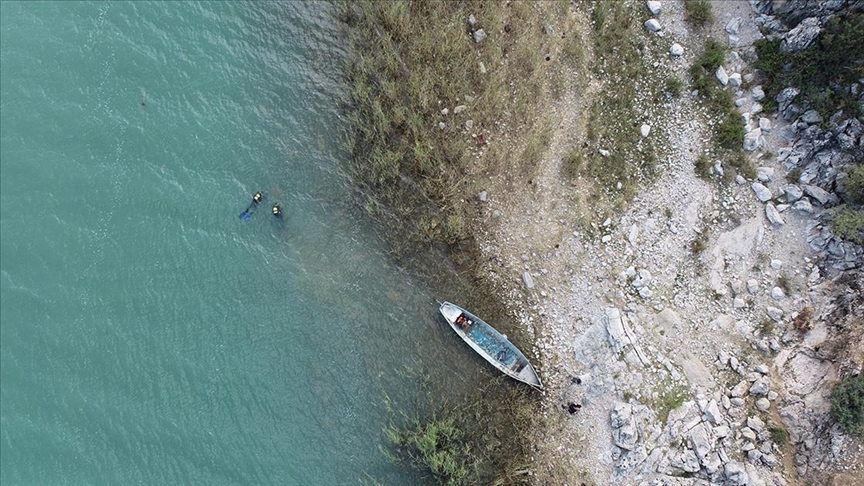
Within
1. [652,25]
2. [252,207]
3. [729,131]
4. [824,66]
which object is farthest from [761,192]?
[252,207]

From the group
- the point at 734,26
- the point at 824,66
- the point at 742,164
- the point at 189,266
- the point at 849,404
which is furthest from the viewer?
the point at 189,266

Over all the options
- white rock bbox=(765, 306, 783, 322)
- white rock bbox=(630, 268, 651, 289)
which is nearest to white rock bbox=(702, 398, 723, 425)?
white rock bbox=(765, 306, 783, 322)

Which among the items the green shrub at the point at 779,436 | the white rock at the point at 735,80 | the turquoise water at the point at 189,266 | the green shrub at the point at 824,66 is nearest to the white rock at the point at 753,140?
the green shrub at the point at 824,66

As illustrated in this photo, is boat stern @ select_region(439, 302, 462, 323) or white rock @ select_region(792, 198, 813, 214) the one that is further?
boat stern @ select_region(439, 302, 462, 323)

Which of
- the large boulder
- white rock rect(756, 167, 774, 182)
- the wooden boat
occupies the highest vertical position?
white rock rect(756, 167, 774, 182)

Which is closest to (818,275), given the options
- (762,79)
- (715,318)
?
(715,318)

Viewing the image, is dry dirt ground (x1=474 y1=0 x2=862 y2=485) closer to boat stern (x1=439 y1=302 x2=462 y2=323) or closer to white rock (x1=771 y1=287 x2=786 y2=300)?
white rock (x1=771 y1=287 x2=786 y2=300)

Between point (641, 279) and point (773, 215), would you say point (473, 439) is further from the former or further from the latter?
point (773, 215)
